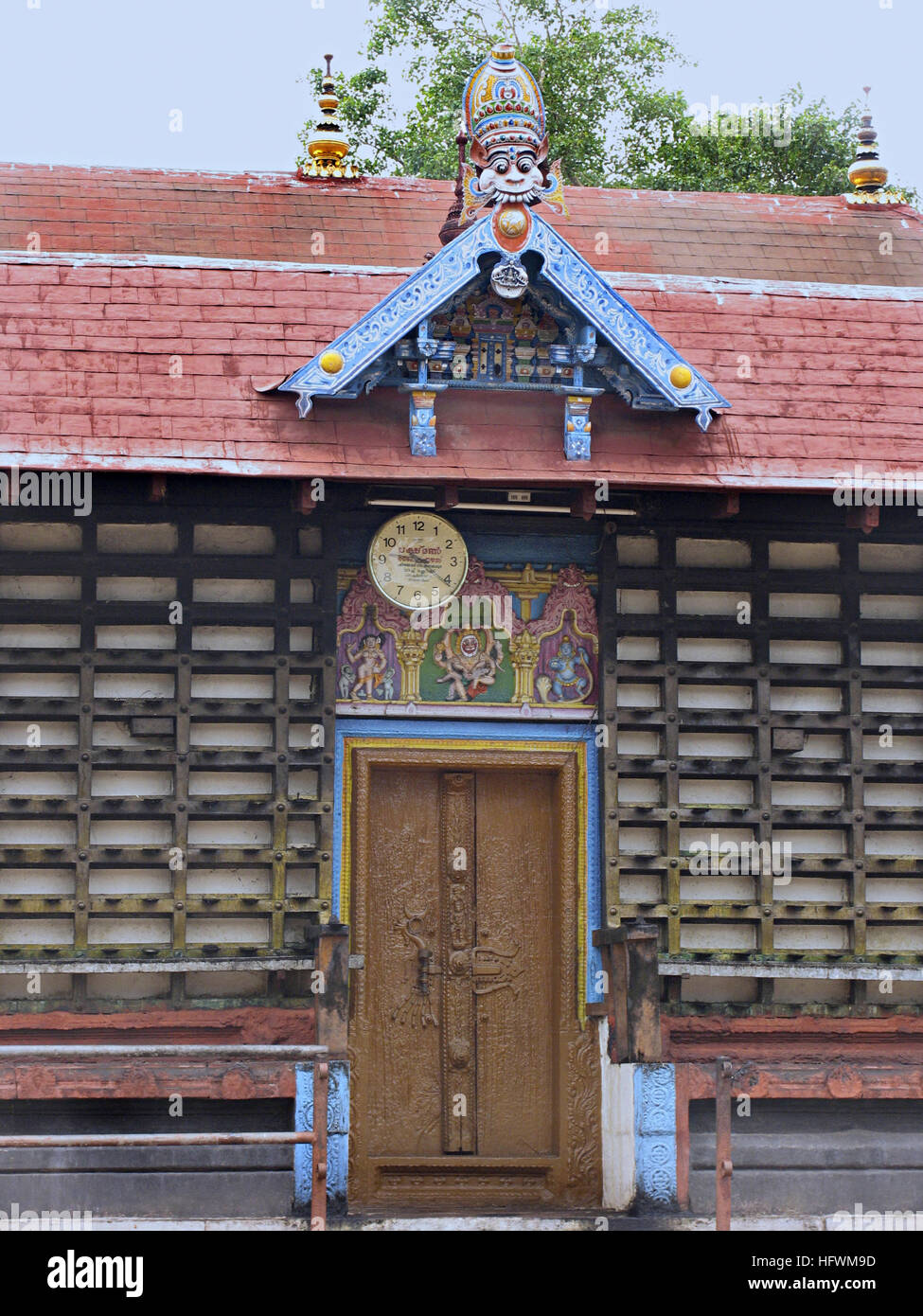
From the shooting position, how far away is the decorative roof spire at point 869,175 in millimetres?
14195

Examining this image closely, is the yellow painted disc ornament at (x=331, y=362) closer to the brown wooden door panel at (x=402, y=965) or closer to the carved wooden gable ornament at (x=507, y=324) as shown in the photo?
the carved wooden gable ornament at (x=507, y=324)

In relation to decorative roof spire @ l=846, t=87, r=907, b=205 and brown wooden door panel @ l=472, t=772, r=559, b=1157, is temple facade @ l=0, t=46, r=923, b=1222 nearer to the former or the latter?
brown wooden door panel @ l=472, t=772, r=559, b=1157

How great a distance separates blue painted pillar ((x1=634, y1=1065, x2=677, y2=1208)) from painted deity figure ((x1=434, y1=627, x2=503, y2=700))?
2494 mm

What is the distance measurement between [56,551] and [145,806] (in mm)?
1634

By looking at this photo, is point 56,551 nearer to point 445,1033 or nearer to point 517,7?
point 445,1033

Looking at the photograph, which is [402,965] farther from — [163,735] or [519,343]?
[519,343]

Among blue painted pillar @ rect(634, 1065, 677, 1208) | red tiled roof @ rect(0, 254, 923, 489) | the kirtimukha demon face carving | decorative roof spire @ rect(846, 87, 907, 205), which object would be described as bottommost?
blue painted pillar @ rect(634, 1065, 677, 1208)

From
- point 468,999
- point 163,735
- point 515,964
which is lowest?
point 468,999

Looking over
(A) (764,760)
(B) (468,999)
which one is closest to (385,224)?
(A) (764,760)

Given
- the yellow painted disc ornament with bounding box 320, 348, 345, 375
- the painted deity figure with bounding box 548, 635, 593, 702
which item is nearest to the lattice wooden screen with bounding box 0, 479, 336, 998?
the yellow painted disc ornament with bounding box 320, 348, 345, 375

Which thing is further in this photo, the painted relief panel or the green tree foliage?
the green tree foliage

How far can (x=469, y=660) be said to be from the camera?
35.1 ft

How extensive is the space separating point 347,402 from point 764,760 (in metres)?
3.34

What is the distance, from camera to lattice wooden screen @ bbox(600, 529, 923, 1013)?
1049cm
